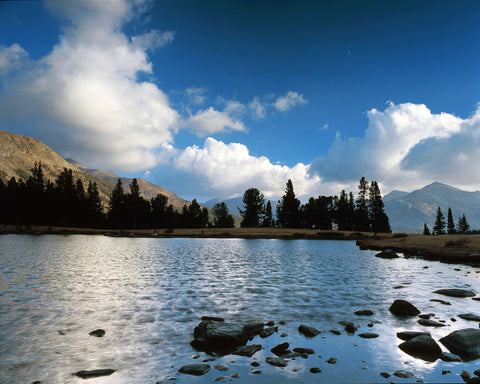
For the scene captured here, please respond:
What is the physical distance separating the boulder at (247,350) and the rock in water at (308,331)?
211 centimetres

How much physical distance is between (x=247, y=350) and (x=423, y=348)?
212 inches

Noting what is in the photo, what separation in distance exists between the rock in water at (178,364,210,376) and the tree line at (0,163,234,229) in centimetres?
13558

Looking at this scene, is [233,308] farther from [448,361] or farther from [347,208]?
[347,208]

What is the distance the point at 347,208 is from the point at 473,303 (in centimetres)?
13450

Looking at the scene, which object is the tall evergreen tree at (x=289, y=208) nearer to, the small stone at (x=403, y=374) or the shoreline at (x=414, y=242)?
the shoreline at (x=414, y=242)

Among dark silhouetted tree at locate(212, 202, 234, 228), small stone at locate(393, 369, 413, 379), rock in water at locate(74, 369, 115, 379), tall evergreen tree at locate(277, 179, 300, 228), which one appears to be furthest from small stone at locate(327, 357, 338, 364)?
dark silhouetted tree at locate(212, 202, 234, 228)

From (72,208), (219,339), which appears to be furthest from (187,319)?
(72,208)

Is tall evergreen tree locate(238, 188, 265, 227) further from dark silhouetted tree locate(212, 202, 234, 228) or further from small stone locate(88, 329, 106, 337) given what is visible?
small stone locate(88, 329, 106, 337)

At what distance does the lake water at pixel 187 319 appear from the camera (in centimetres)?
740

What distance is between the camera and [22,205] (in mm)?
118250

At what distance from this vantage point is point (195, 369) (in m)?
7.29

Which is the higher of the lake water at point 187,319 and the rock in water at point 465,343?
the rock in water at point 465,343

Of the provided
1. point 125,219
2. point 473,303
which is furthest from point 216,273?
point 125,219

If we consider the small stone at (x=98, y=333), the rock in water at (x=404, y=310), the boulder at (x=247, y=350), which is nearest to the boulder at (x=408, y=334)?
the rock in water at (x=404, y=310)
